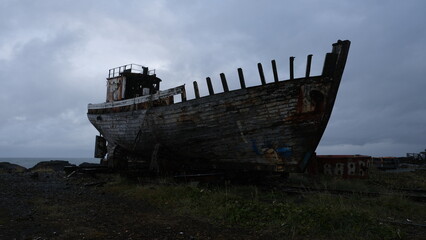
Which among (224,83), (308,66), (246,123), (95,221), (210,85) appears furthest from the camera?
(210,85)

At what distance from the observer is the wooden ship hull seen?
851cm

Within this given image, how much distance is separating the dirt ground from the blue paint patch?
3960mm

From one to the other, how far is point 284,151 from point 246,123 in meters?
1.45

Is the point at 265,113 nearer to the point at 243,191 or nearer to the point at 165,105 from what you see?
the point at 243,191

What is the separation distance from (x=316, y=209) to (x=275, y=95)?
402 centimetres

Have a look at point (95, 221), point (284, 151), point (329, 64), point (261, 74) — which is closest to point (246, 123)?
point (284, 151)

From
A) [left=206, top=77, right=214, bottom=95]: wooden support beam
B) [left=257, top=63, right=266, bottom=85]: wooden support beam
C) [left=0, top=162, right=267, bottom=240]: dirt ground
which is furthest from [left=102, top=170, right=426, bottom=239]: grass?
[left=257, top=63, right=266, bottom=85]: wooden support beam

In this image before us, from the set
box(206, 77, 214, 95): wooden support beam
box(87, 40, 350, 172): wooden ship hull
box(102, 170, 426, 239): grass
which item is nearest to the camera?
box(102, 170, 426, 239): grass

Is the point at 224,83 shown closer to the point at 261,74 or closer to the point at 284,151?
the point at 261,74

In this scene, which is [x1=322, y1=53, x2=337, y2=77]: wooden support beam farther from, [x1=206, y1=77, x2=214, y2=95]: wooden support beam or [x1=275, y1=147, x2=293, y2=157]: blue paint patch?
[x1=206, y1=77, x2=214, y2=95]: wooden support beam

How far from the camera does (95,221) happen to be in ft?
18.8

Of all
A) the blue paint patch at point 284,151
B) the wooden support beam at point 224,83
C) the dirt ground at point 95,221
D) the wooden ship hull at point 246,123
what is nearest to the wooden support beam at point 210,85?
the wooden ship hull at point 246,123

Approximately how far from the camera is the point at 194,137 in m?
10.2

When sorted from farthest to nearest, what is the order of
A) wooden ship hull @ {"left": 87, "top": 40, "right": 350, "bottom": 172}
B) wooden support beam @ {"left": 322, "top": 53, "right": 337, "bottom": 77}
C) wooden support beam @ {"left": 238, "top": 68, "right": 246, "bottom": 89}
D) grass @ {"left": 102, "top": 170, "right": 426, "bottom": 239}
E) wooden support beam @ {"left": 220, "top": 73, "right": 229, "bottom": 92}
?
wooden support beam @ {"left": 220, "top": 73, "right": 229, "bottom": 92} → wooden support beam @ {"left": 238, "top": 68, "right": 246, "bottom": 89} → wooden ship hull @ {"left": 87, "top": 40, "right": 350, "bottom": 172} → wooden support beam @ {"left": 322, "top": 53, "right": 337, "bottom": 77} → grass @ {"left": 102, "top": 170, "right": 426, "bottom": 239}
